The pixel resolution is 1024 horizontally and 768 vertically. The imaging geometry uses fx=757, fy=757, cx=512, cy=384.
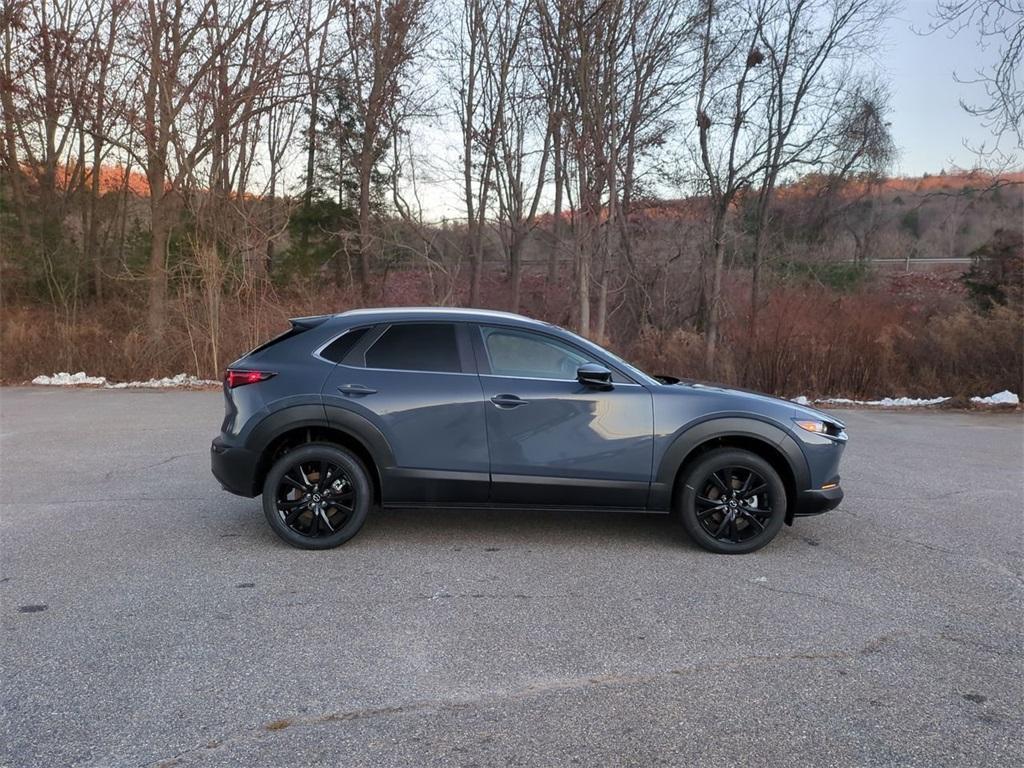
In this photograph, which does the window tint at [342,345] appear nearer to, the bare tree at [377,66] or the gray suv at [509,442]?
the gray suv at [509,442]

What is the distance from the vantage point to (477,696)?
3318mm

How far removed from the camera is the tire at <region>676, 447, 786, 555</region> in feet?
16.9

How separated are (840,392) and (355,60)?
17.6m

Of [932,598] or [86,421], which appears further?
[86,421]

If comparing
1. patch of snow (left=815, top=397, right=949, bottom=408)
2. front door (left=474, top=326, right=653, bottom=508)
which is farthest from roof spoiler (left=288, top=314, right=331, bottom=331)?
patch of snow (left=815, top=397, right=949, bottom=408)

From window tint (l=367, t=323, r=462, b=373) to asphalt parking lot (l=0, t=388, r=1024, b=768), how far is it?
127 centimetres

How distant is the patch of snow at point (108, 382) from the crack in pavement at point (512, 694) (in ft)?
43.7

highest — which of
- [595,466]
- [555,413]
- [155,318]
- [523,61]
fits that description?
[523,61]


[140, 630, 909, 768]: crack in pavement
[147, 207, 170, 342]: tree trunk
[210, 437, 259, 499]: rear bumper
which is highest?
[147, 207, 170, 342]: tree trunk

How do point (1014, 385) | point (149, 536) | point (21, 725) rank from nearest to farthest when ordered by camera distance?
point (21, 725)
point (149, 536)
point (1014, 385)

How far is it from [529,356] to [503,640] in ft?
6.88

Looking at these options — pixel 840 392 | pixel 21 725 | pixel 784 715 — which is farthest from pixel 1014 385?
pixel 21 725

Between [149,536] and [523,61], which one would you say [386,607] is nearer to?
[149,536]

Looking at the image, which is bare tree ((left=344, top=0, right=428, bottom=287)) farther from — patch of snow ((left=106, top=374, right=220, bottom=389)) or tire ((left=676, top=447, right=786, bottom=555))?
tire ((left=676, top=447, right=786, bottom=555))
